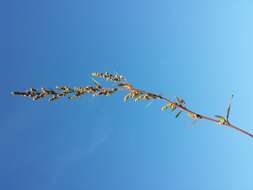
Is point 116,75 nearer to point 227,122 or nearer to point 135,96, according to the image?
point 135,96

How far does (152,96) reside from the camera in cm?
240

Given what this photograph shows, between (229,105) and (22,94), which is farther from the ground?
(22,94)

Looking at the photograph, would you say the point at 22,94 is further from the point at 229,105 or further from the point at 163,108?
the point at 229,105

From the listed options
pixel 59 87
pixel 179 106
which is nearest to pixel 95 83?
pixel 59 87

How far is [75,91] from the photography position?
2826 mm

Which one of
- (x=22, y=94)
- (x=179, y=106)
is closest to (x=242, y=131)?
(x=179, y=106)

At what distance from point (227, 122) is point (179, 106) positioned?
40 centimetres

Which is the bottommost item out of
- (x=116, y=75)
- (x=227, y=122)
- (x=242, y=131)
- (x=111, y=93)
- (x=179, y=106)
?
(x=242, y=131)

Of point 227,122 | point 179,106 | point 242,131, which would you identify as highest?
point 179,106

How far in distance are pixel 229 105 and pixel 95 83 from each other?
45.2 inches

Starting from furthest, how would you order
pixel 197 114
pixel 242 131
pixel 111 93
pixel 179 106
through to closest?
1. pixel 111 93
2. pixel 179 106
3. pixel 197 114
4. pixel 242 131

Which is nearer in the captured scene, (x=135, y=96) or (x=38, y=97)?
(x=135, y=96)

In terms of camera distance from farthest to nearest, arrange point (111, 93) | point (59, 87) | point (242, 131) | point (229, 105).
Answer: point (59, 87)
point (111, 93)
point (229, 105)
point (242, 131)

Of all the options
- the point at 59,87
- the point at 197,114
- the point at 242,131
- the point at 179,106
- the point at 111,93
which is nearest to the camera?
the point at 242,131
